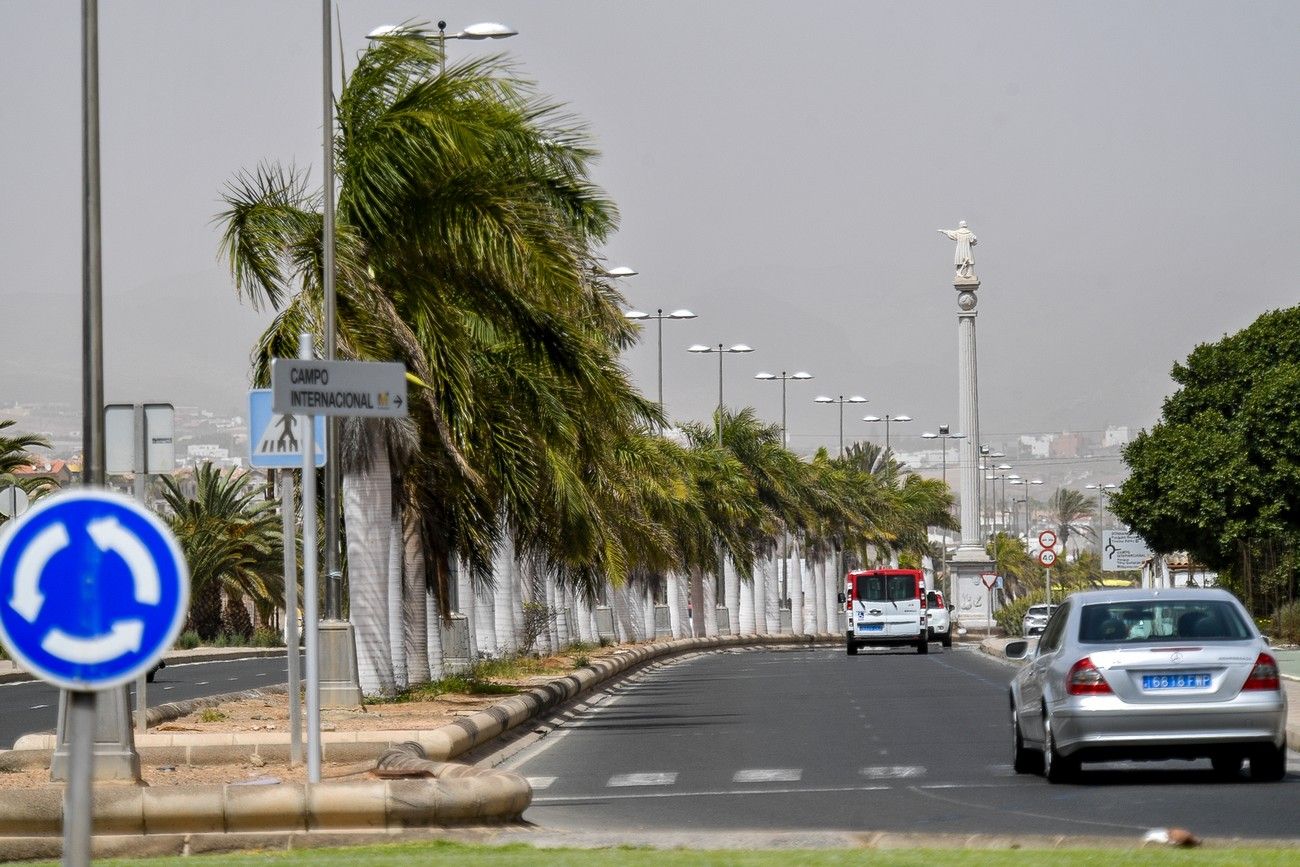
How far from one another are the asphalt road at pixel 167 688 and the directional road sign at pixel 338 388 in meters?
9.82

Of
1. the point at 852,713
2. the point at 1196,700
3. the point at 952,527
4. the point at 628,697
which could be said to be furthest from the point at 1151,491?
the point at 952,527

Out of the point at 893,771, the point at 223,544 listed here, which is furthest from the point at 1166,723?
the point at 223,544

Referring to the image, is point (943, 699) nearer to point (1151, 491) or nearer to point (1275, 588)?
point (1275, 588)

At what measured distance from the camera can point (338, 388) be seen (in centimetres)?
1353

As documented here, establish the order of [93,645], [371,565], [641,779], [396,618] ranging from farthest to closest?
[396,618] < [371,565] < [641,779] < [93,645]

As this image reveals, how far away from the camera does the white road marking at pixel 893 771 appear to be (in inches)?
659

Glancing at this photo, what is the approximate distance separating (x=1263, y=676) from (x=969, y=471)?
75.9 m

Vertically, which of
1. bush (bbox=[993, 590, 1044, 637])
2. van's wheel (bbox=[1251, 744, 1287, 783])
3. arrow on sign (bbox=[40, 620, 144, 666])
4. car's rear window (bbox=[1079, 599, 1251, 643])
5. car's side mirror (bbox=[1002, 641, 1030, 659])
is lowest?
bush (bbox=[993, 590, 1044, 637])

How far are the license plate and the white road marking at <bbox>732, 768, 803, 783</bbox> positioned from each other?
2.98 meters

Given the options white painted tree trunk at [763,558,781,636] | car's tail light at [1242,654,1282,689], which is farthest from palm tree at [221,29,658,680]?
white painted tree trunk at [763,558,781,636]

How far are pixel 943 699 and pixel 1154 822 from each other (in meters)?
16.3

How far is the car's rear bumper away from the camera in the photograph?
15.2m

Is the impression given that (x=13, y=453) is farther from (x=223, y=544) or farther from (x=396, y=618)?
(x=396, y=618)

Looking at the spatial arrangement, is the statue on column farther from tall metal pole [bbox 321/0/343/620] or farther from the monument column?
tall metal pole [bbox 321/0/343/620]
